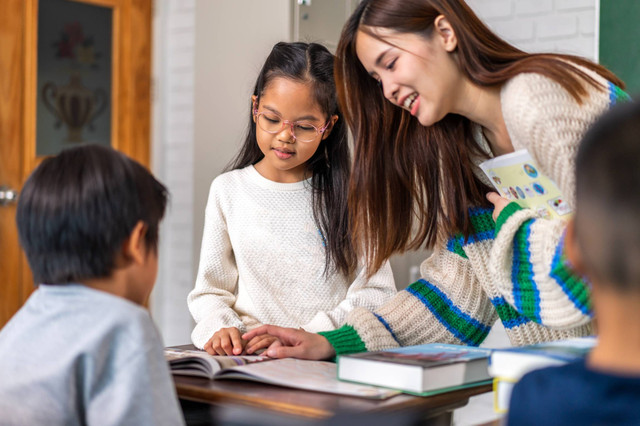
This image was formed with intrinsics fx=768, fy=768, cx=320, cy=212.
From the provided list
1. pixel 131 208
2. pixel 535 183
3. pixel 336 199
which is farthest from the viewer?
pixel 336 199

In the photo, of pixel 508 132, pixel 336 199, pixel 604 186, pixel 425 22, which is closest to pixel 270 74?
pixel 336 199

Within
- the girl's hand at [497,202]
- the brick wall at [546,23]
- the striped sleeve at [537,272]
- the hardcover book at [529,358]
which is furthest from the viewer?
the brick wall at [546,23]

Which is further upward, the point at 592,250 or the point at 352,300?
the point at 592,250

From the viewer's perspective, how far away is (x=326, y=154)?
1.67m

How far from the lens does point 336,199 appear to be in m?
1.63

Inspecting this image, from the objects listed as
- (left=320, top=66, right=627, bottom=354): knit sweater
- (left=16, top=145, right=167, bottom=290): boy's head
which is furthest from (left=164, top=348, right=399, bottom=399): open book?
(left=16, top=145, right=167, bottom=290): boy's head

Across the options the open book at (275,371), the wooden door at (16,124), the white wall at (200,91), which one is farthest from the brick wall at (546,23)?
the open book at (275,371)

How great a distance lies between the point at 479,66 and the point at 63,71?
2.05 metres

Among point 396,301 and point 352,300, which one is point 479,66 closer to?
point 396,301

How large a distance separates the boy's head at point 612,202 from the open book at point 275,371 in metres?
0.40

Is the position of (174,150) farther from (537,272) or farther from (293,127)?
(537,272)

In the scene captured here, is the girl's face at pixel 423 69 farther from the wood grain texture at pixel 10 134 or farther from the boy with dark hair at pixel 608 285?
the wood grain texture at pixel 10 134

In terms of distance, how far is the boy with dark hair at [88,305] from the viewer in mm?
830

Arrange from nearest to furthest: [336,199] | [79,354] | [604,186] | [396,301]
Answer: [604,186]
[79,354]
[396,301]
[336,199]
